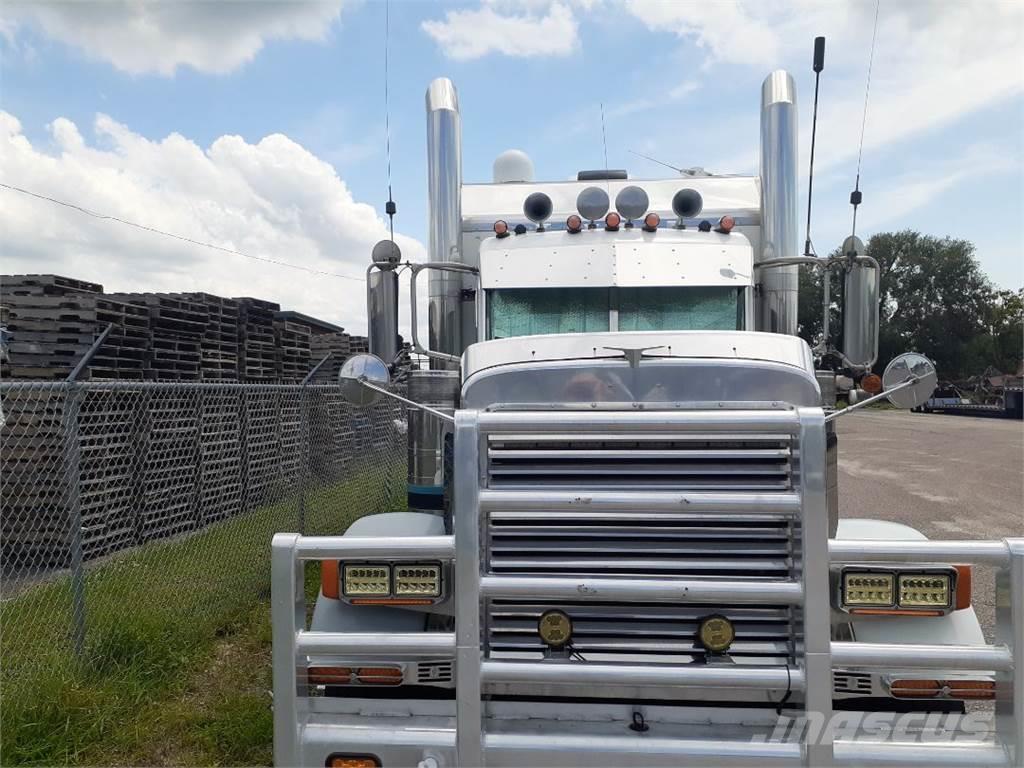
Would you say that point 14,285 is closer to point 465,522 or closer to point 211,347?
point 211,347

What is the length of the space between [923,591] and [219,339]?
31.4ft

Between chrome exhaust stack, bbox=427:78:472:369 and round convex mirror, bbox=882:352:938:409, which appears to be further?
chrome exhaust stack, bbox=427:78:472:369

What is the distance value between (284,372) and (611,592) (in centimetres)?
1109

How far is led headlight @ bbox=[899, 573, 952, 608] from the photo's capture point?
275cm

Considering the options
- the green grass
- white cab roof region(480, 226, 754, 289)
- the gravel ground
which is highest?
white cab roof region(480, 226, 754, 289)

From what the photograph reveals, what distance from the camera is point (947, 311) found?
56906 mm

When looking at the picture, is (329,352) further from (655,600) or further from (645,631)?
(655,600)

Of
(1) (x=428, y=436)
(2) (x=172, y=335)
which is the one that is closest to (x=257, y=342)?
(2) (x=172, y=335)

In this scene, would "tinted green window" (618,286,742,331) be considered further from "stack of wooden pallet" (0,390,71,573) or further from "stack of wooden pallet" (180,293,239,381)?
"stack of wooden pallet" (180,293,239,381)

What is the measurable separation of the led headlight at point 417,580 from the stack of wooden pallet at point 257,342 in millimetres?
9043

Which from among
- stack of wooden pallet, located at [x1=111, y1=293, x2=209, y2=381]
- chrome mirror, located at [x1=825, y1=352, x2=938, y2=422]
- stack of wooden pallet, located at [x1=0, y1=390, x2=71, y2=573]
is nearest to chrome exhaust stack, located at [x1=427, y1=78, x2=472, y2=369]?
chrome mirror, located at [x1=825, y1=352, x2=938, y2=422]

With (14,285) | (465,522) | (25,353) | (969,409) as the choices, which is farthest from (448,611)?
(969,409)

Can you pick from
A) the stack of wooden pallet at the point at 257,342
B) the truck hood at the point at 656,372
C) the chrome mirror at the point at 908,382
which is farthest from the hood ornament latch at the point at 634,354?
the stack of wooden pallet at the point at 257,342

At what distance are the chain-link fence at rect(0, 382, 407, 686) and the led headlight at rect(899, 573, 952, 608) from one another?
3841mm
